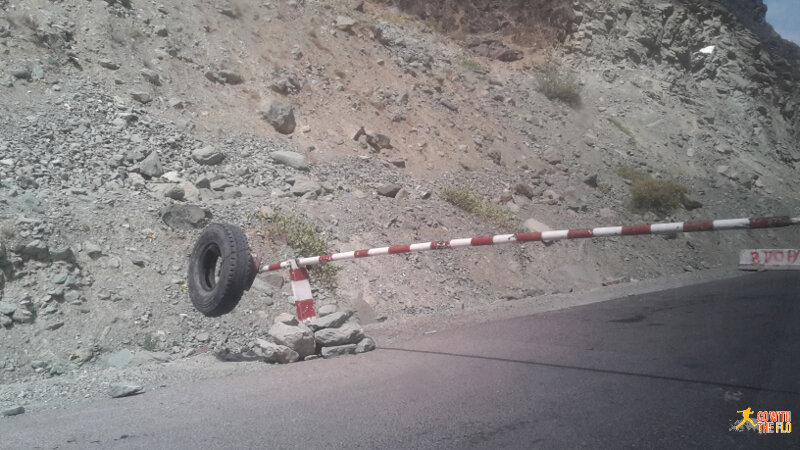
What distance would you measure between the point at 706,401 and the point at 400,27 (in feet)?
63.6

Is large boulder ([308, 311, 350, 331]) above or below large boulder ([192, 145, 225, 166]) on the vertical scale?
below

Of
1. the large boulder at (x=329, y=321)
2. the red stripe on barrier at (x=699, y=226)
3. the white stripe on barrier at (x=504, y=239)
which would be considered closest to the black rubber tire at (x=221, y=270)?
the large boulder at (x=329, y=321)

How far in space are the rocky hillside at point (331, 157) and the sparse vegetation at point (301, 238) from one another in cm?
10

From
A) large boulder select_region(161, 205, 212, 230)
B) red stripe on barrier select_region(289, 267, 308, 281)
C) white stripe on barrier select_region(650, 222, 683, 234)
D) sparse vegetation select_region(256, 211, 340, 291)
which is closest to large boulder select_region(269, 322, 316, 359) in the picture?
red stripe on barrier select_region(289, 267, 308, 281)

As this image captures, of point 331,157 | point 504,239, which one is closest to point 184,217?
point 331,157

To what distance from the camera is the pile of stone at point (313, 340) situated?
6020 millimetres

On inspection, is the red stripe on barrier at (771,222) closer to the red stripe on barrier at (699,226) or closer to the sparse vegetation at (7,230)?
the red stripe on barrier at (699,226)

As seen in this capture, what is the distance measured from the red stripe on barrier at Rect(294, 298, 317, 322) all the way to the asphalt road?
1.13 m

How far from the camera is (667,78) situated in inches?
980

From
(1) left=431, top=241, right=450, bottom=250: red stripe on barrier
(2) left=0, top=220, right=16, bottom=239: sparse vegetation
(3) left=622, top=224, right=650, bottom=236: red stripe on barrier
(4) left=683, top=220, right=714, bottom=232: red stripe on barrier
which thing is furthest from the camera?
(2) left=0, top=220, right=16, bottom=239: sparse vegetation

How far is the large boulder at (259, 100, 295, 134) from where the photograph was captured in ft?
44.0

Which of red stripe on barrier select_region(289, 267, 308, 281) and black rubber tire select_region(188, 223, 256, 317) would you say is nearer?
black rubber tire select_region(188, 223, 256, 317)

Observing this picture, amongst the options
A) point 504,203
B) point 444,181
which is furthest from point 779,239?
point 444,181

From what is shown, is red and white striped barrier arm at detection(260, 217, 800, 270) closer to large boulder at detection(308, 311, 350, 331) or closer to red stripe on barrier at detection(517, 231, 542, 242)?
red stripe on barrier at detection(517, 231, 542, 242)
